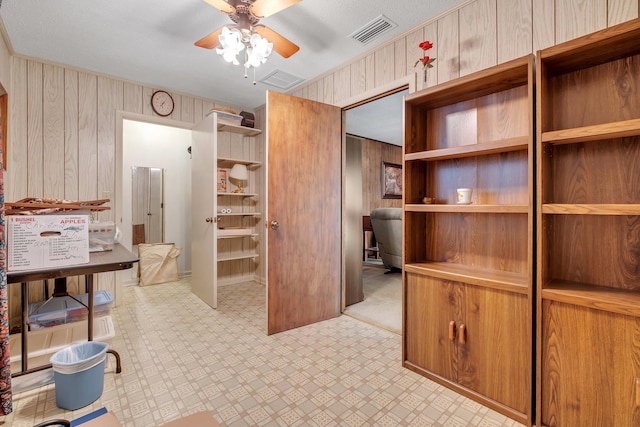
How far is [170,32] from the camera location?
242cm

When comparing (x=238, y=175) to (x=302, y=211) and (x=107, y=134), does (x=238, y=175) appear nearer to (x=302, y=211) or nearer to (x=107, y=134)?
(x=107, y=134)

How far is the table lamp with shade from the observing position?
3947 millimetres

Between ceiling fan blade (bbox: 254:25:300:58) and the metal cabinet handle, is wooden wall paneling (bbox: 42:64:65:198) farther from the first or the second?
the metal cabinet handle

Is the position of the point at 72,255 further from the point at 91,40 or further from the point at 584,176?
the point at 584,176

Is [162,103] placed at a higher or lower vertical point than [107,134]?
higher

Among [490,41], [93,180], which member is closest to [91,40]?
[93,180]

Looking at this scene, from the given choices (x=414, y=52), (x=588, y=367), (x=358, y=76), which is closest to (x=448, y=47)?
(x=414, y=52)

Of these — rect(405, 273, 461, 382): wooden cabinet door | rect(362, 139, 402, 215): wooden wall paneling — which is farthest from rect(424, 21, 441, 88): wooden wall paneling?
rect(362, 139, 402, 215): wooden wall paneling

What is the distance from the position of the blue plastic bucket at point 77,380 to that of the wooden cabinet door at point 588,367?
7.79ft

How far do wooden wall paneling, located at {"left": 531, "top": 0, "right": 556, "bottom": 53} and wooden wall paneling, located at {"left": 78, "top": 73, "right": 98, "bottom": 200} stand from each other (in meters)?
4.00

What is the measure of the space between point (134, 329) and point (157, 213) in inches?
90.9

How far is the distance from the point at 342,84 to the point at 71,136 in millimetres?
2884

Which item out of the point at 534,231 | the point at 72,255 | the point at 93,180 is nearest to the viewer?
the point at 534,231

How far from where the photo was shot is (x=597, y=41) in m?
1.31
